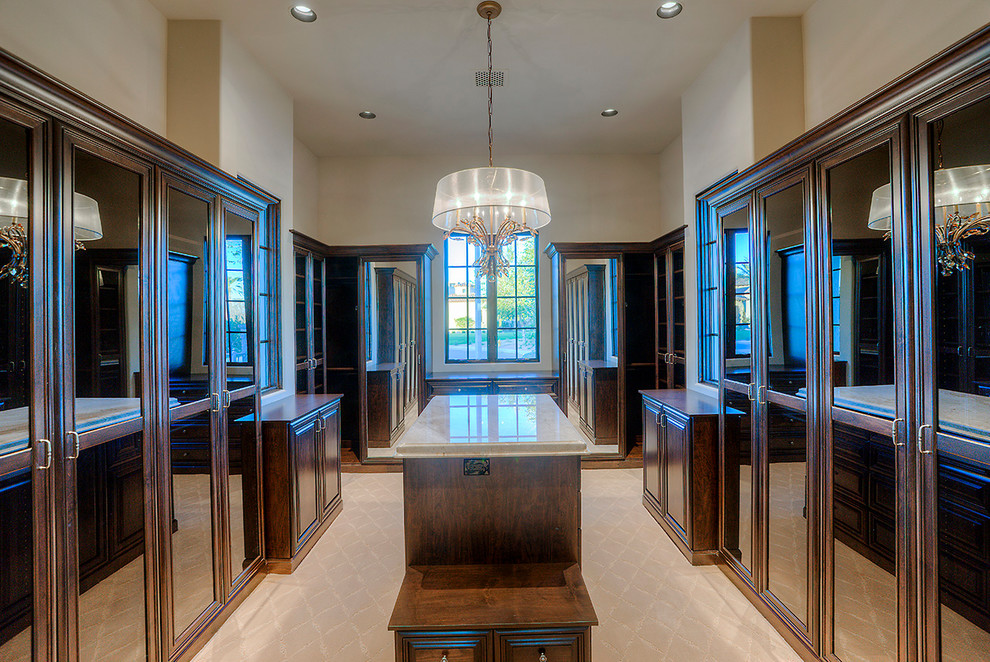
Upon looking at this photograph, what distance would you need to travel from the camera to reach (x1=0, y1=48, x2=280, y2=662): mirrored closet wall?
1.39 metres

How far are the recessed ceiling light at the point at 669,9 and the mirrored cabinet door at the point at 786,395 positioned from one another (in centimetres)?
150

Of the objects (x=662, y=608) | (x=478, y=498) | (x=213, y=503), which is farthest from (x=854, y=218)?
(x=213, y=503)

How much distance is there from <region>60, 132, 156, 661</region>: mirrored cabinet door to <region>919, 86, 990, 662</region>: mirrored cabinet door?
9.33 feet

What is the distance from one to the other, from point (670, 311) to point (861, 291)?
2.88 meters

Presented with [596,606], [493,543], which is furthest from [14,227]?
[596,606]

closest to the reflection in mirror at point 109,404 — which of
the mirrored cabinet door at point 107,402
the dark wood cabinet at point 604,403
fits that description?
the mirrored cabinet door at point 107,402

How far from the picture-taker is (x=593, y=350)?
16.8 feet

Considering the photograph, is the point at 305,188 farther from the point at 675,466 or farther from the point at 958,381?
the point at 958,381

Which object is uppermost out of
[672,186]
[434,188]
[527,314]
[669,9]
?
[669,9]

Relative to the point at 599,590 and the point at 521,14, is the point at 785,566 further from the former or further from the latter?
the point at 521,14

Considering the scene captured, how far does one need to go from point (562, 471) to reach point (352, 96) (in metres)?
3.83

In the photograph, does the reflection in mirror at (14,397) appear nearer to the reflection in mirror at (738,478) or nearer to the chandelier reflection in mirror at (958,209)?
the chandelier reflection in mirror at (958,209)

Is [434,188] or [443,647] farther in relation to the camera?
[434,188]

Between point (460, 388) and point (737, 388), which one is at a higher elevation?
point (737, 388)
